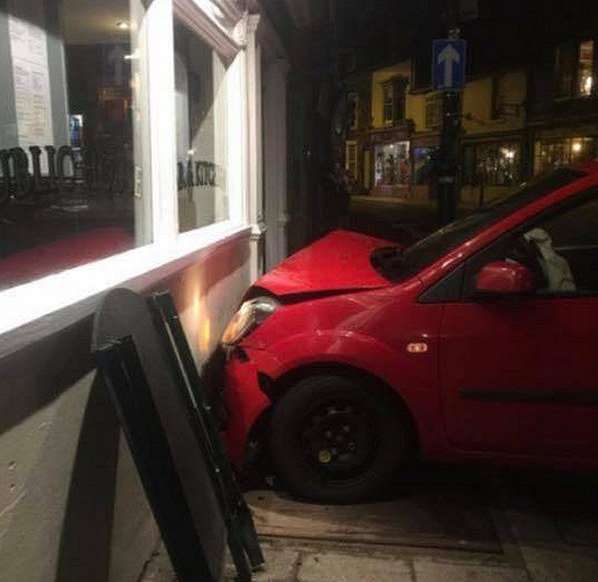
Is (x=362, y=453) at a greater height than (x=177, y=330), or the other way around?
(x=177, y=330)

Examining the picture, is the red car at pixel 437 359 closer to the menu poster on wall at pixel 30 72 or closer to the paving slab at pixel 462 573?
the paving slab at pixel 462 573

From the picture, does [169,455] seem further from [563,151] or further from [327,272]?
[563,151]

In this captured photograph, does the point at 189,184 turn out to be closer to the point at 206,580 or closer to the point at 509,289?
the point at 509,289

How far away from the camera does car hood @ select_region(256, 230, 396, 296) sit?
12.3 ft

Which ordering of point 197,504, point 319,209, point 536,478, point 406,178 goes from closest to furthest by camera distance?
point 197,504 < point 536,478 < point 319,209 < point 406,178

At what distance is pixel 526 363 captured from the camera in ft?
11.4

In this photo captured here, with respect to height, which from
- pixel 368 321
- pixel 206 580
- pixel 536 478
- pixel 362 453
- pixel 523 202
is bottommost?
pixel 536 478

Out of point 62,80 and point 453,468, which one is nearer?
point 62,80

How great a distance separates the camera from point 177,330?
3.05m

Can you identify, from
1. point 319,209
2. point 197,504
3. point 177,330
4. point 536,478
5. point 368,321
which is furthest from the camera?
point 319,209

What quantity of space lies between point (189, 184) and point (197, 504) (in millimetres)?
3008

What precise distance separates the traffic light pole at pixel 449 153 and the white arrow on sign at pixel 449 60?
1.04ft

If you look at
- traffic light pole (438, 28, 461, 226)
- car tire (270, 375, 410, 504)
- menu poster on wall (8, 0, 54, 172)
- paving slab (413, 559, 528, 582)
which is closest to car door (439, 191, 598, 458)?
car tire (270, 375, 410, 504)

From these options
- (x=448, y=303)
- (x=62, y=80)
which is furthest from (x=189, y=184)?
(x=448, y=303)
